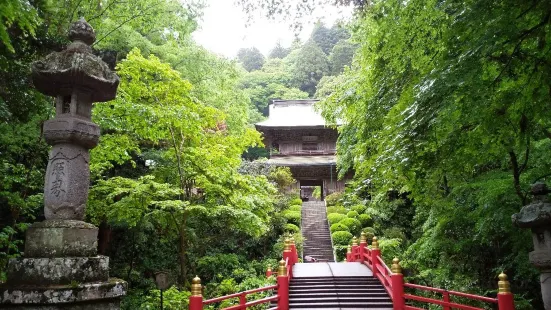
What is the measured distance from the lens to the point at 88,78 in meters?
4.34

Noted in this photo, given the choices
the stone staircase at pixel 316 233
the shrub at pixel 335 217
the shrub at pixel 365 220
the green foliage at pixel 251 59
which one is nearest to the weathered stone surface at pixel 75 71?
the stone staircase at pixel 316 233

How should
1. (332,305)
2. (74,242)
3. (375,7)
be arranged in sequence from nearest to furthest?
(74,242)
(375,7)
(332,305)

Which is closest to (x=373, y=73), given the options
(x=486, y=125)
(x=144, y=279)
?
(x=486, y=125)

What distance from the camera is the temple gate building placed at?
97.0 ft

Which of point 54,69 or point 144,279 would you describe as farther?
point 144,279

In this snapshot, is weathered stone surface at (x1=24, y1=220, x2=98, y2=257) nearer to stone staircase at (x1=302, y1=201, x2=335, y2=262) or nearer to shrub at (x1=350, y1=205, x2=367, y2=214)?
stone staircase at (x1=302, y1=201, x2=335, y2=262)

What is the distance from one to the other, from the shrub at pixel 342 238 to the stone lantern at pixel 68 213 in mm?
17157

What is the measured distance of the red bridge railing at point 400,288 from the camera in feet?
21.1

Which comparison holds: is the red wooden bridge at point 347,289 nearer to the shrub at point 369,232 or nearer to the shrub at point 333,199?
the shrub at point 369,232

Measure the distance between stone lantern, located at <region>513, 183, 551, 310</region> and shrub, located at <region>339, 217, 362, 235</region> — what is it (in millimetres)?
17000

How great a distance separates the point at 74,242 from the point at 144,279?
1147cm

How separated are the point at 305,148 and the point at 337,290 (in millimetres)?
21553

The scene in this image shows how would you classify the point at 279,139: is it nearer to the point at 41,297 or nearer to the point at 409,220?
the point at 409,220

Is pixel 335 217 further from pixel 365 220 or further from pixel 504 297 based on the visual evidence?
pixel 504 297
